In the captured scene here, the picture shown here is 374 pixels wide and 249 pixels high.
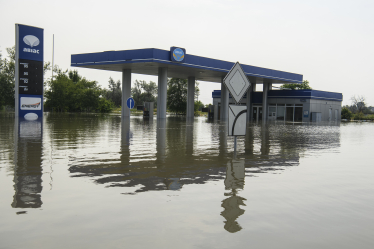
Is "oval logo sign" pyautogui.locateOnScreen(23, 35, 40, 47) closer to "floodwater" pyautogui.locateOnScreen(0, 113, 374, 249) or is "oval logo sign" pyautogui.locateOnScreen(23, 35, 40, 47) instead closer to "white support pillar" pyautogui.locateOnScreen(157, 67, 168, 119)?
"white support pillar" pyautogui.locateOnScreen(157, 67, 168, 119)

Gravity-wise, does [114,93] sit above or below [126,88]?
above

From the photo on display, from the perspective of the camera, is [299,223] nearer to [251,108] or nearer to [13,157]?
[13,157]

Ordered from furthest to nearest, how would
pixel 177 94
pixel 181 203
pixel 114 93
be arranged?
1. pixel 114 93
2. pixel 177 94
3. pixel 181 203

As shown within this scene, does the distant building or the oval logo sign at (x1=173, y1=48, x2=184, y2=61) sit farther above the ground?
the oval logo sign at (x1=173, y1=48, x2=184, y2=61)

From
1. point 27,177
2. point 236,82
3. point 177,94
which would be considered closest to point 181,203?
point 27,177

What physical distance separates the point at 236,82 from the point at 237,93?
0.33 metres

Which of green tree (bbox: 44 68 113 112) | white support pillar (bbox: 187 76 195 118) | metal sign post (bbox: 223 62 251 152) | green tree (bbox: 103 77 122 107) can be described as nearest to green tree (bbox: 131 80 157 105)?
green tree (bbox: 103 77 122 107)

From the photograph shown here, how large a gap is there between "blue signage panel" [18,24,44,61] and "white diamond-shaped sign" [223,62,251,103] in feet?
85.4

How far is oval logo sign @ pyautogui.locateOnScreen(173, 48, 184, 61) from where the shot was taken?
3696 cm

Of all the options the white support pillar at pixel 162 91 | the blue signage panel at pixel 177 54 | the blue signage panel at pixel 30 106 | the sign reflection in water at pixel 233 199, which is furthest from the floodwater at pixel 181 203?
the white support pillar at pixel 162 91

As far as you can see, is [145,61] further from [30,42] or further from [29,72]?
[29,72]

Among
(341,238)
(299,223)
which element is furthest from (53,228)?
(341,238)

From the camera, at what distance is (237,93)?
33.1 feet

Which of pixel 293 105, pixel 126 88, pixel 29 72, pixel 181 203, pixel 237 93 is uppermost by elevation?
pixel 29 72
